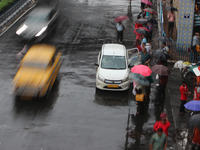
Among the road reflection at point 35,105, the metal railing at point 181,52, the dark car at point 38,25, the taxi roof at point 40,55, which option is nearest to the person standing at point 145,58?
the metal railing at point 181,52

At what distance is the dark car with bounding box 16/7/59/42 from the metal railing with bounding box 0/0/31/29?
3.05m

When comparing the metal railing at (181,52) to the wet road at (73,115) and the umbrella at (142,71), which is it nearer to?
the wet road at (73,115)

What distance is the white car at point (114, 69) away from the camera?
1475 centimetres

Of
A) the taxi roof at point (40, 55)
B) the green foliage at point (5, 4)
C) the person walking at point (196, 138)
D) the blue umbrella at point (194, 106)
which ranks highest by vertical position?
the green foliage at point (5, 4)

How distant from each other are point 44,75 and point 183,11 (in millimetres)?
10149

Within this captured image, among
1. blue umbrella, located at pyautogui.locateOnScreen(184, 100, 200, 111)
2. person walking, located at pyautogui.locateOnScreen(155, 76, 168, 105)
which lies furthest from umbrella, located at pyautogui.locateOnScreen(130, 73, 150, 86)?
blue umbrella, located at pyautogui.locateOnScreen(184, 100, 200, 111)

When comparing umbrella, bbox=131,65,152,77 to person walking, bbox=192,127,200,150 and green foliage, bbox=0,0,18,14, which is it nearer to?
person walking, bbox=192,127,200,150

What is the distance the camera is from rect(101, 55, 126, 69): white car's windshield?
1558 centimetres

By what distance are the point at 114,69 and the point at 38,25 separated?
9.29 metres

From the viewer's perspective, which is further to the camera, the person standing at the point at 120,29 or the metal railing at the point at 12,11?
the metal railing at the point at 12,11

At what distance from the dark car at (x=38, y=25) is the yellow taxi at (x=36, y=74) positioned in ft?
20.3

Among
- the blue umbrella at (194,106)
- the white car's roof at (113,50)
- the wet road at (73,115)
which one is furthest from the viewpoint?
the white car's roof at (113,50)

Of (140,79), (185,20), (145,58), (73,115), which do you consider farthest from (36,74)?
(185,20)

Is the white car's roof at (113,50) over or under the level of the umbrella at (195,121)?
over
